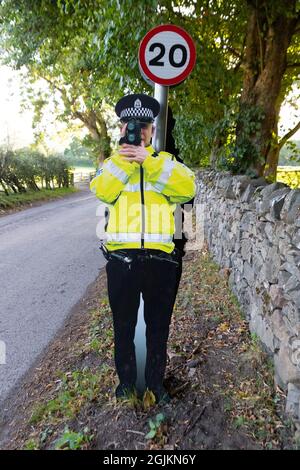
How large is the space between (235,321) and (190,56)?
2.79 meters

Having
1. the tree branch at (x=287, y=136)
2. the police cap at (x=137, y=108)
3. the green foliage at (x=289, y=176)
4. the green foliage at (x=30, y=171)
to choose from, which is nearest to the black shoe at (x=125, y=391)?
the police cap at (x=137, y=108)

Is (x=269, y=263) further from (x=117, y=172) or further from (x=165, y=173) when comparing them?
(x=117, y=172)

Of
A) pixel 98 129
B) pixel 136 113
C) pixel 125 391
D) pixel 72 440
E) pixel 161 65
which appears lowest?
pixel 72 440

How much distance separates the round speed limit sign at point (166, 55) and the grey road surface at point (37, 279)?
3.06 meters

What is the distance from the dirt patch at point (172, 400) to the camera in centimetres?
262

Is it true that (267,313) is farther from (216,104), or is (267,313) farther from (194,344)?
(216,104)

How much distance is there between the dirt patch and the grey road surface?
0.94 ft

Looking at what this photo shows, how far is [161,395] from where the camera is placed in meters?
2.90

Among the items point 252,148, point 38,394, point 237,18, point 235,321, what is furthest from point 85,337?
point 237,18

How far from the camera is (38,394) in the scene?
3385mm

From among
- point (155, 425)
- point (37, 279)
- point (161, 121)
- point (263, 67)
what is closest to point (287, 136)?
point (263, 67)

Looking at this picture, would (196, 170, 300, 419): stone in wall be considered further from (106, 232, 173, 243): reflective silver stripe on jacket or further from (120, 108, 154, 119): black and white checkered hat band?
(120, 108, 154, 119): black and white checkered hat band

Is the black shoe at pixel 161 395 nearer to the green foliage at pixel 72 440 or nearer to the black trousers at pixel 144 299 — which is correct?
the black trousers at pixel 144 299

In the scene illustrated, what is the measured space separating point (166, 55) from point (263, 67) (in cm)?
440
